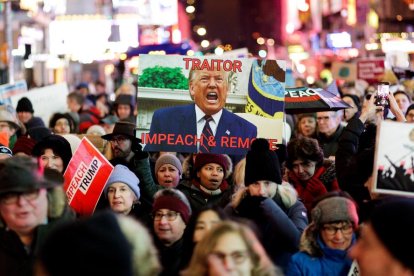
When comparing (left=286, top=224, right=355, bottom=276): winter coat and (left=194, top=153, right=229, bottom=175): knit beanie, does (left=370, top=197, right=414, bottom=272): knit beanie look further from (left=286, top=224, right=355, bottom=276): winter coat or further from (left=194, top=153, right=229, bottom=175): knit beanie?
(left=194, top=153, right=229, bottom=175): knit beanie

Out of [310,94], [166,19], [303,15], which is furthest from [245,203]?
[303,15]

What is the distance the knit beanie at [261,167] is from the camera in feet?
25.9

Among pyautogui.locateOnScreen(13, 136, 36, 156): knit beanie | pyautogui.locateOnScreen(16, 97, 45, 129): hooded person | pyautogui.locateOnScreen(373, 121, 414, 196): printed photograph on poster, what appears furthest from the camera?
pyautogui.locateOnScreen(16, 97, 45, 129): hooded person

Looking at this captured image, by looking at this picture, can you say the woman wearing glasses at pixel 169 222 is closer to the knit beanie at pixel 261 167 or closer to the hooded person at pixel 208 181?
the knit beanie at pixel 261 167

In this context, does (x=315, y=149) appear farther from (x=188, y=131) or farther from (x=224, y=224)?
(x=224, y=224)

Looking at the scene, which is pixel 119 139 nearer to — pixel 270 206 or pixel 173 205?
pixel 173 205

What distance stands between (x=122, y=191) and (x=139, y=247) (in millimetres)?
4245

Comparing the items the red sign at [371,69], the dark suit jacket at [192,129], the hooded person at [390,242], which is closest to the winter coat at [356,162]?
the dark suit jacket at [192,129]

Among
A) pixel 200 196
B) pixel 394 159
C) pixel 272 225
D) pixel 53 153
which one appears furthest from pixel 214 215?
pixel 53 153

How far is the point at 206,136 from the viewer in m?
9.94

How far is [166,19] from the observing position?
74625 mm

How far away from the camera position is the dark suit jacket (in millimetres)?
9883

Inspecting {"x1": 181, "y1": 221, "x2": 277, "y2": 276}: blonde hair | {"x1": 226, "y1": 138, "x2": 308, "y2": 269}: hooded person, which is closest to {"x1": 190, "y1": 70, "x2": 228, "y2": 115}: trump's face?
{"x1": 226, "y1": 138, "x2": 308, "y2": 269}: hooded person

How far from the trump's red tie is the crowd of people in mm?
105
